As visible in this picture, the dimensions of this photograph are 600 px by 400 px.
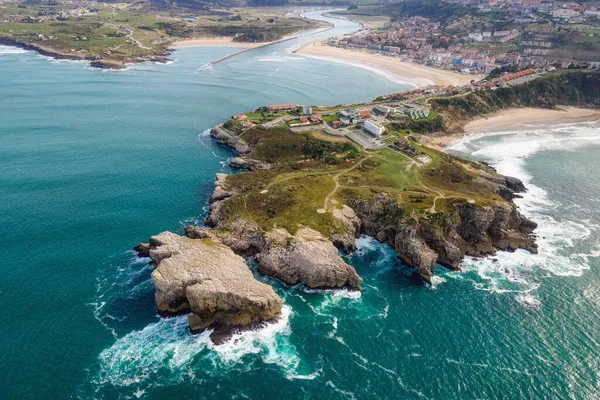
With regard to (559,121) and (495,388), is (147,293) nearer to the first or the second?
(495,388)

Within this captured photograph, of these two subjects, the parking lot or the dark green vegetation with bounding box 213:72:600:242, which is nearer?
the dark green vegetation with bounding box 213:72:600:242

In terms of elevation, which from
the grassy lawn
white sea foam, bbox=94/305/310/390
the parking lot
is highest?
the grassy lawn

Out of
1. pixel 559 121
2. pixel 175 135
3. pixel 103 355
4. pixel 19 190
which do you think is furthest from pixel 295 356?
pixel 559 121

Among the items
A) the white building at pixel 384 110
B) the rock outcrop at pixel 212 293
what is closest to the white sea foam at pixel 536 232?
the white building at pixel 384 110

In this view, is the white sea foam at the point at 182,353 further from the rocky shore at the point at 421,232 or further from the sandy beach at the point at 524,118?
the sandy beach at the point at 524,118

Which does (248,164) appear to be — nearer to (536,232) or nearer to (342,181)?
(342,181)

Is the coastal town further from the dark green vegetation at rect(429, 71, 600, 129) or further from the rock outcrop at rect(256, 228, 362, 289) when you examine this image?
the rock outcrop at rect(256, 228, 362, 289)

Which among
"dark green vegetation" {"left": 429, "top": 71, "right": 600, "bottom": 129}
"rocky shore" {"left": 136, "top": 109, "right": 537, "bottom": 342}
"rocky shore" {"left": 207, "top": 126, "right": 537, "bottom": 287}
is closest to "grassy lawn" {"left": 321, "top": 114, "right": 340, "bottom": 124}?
"rocky shore" {"left": 136, "top": 109, "right": 537, "bottom": 342}
